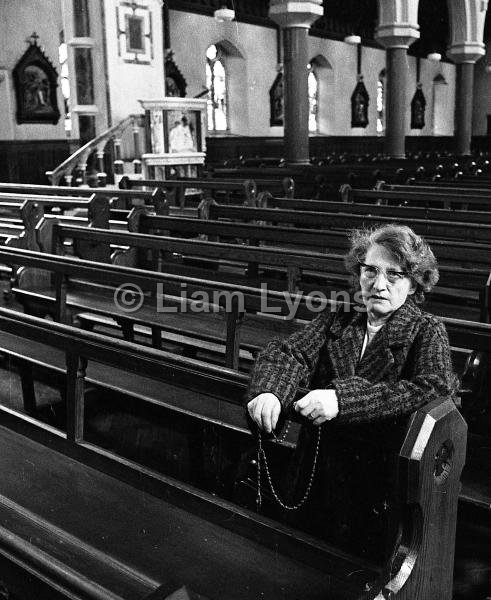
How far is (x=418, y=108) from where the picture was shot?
26438 millimetres

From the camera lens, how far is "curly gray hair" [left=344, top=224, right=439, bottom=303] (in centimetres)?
209

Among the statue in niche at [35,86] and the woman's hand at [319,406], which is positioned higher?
the statue in niche at [35,86]

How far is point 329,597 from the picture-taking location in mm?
1813

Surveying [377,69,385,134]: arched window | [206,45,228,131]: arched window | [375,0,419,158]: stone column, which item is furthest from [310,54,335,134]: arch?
[375,0,419,158]: stone column

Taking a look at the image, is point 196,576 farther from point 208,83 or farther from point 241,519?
point 208,83

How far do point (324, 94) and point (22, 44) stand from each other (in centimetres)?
1005

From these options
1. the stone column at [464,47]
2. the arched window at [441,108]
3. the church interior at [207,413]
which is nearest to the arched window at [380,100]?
the arched window at [441,108]

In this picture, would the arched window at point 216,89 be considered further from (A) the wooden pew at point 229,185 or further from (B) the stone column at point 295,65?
(A) the wooden pew at point 229,185

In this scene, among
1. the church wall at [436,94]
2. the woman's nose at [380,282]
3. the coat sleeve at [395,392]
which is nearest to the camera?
the coat sleeve at [395,392]

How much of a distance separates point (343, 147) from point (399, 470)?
21559 millimetres

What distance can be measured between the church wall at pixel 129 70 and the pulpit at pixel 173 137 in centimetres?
99

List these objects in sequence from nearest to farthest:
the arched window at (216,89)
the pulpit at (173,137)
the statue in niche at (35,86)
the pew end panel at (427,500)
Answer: the pew end panel at (427,500) → the pulpit at (173,137) → the statue in niche at (35,86) → the arched window at (216,89)

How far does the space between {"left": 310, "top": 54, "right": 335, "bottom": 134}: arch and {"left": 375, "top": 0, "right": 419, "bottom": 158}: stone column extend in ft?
23.9

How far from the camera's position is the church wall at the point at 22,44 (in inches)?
597
